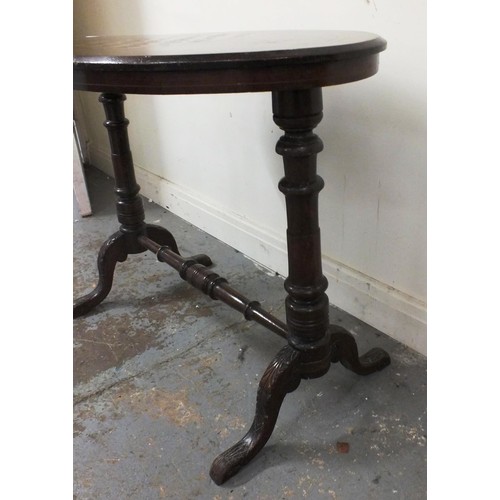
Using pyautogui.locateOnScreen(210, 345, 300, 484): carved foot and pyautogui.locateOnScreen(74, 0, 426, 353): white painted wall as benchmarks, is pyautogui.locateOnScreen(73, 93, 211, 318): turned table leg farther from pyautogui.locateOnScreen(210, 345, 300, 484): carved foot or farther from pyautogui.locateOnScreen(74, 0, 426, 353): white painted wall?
pyautogui.locateOnScreen(210, 345, 300, 484): carved foot

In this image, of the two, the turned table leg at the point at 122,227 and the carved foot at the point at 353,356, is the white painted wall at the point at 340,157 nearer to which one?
the carved foot at the point at 353,356

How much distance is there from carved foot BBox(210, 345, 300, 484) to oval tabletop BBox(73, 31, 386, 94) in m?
0.57

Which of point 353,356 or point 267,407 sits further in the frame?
point 353,356

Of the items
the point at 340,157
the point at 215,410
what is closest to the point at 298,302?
the point at 215,410

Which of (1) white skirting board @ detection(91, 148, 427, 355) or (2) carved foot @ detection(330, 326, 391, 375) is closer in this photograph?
(2) carved foot @ detection(330, 326, 391, 375)

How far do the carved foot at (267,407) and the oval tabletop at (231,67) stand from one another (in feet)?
1.87

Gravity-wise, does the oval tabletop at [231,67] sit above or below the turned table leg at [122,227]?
above

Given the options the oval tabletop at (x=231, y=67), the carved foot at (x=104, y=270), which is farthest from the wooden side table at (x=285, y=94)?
the carved foot at (x=104, y=270)

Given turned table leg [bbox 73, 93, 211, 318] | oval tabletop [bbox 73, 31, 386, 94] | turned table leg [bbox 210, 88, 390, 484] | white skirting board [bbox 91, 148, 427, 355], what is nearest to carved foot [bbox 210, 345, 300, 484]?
turned table leg [bbox 210, 88, 390, 484]

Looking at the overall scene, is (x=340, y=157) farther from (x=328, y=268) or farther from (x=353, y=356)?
(x=353, y=356)

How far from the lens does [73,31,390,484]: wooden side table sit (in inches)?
28.5

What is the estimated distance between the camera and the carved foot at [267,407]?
3.39 feet

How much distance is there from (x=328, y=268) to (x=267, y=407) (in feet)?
1.93

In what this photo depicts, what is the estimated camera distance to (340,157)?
4.47 ft
